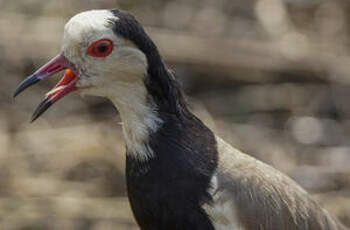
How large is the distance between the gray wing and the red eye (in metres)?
0.69

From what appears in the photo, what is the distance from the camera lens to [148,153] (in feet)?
12.2

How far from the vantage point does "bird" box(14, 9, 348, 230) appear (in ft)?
11.9

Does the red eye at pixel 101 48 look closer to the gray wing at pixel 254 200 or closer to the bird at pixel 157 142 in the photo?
the bird at pixel 157 142

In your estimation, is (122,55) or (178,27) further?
(178,27)

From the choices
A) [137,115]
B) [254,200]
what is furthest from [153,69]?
[254,200]

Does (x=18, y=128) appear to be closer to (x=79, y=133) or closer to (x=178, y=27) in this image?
(x=79, y=133)

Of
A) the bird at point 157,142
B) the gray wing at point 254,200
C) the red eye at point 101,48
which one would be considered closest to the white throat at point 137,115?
the bird at point 157,142

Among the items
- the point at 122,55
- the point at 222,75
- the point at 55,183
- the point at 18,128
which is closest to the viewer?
the point at 122,55

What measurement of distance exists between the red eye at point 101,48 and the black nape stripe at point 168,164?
7 centimetres

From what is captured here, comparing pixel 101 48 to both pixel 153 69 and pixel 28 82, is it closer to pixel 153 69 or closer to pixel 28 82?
pixel 153 69

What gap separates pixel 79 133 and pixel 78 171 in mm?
334

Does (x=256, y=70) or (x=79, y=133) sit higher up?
(x=256, y=70)

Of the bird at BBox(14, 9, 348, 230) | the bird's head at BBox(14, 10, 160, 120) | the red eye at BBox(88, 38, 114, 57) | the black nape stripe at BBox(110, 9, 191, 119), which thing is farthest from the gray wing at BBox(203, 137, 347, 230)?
the red eye at BBox(88, 38, 114, 57)

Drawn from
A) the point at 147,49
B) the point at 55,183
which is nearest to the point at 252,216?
the point at 147,49
